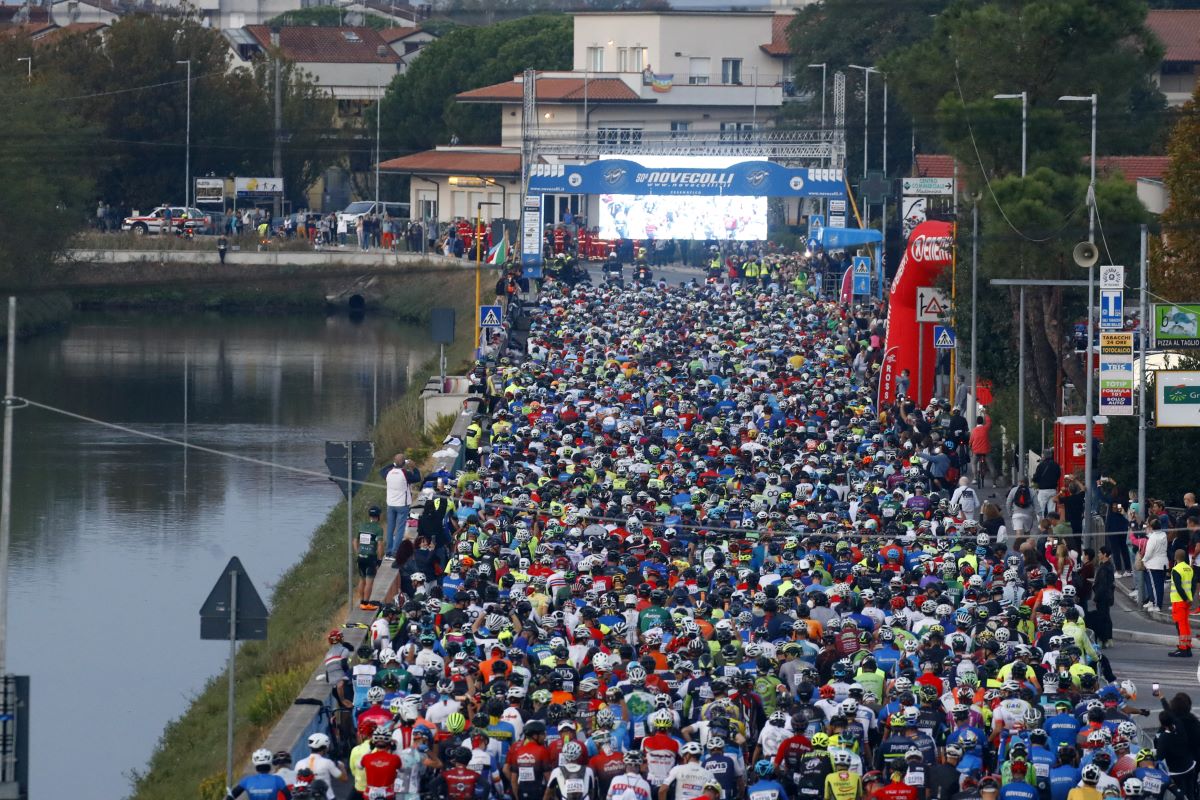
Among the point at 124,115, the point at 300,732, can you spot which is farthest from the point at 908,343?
the point at 124,115

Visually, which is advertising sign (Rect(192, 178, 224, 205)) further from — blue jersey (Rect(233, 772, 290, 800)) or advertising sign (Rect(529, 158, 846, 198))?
blue jersey (Rect(233, 772, 290, 800))

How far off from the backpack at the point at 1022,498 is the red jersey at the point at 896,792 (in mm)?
14057

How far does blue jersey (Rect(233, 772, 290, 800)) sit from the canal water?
10260 millimetres

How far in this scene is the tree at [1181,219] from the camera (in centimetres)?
3944

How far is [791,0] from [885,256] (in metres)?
78.2

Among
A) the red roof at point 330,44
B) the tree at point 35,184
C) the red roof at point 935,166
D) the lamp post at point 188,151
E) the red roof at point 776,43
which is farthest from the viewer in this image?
the red roof at point 330,44

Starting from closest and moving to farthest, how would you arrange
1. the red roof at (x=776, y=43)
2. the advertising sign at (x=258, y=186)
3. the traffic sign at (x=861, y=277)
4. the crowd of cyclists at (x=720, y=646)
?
the crowd of cyclists at (x=720, y=646), the traffic sign at (x=861, y=277), the advertising sign at (x=258, y=186), the red roof at (x=776, y=43)

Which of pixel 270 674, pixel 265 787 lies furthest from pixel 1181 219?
pixel 265 787

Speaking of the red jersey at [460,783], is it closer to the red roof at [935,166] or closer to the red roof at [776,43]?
the red roof at [935,166]

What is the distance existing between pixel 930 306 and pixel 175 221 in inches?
1896

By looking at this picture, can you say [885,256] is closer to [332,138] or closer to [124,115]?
[332,138]

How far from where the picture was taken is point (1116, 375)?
27266 mm

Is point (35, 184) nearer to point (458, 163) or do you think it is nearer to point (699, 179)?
point (458, 163)

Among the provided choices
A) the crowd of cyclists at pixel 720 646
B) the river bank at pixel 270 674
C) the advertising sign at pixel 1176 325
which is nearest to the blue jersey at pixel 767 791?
the crowd of cyclists at pixel 720 646
